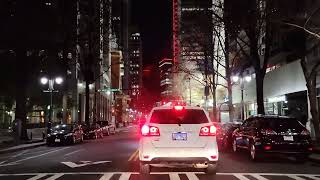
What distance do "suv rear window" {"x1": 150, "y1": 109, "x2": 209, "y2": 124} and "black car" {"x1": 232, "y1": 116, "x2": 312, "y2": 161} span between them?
6058mm

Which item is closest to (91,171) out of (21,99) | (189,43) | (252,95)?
(21,99)

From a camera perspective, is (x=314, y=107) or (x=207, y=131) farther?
(x=314, y=107)

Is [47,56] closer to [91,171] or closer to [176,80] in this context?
[91,171]

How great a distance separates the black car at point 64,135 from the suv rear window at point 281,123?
59.4 ft

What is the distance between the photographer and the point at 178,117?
44.5 ft

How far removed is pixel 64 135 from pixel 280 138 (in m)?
19.1

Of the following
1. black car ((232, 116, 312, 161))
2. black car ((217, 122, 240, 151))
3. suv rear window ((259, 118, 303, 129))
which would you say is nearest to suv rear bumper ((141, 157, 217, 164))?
black car ((232, 116, 312, 161))

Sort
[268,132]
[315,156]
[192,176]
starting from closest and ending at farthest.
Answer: [192,176] < [268,132] < [315,156]

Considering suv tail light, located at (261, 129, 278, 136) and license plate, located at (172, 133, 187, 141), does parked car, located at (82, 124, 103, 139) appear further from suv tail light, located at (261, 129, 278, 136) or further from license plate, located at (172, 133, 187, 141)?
license plate, located at (172, 133, 187, 141)

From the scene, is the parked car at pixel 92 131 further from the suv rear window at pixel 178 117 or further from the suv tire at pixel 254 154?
the suv rear window at pixel 178 117

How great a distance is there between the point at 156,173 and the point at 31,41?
26.1 m

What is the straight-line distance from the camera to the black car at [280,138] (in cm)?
1881

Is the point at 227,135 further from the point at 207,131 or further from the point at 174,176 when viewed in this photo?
the point at 207,131

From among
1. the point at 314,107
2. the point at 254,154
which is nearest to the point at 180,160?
the point at 254,154
